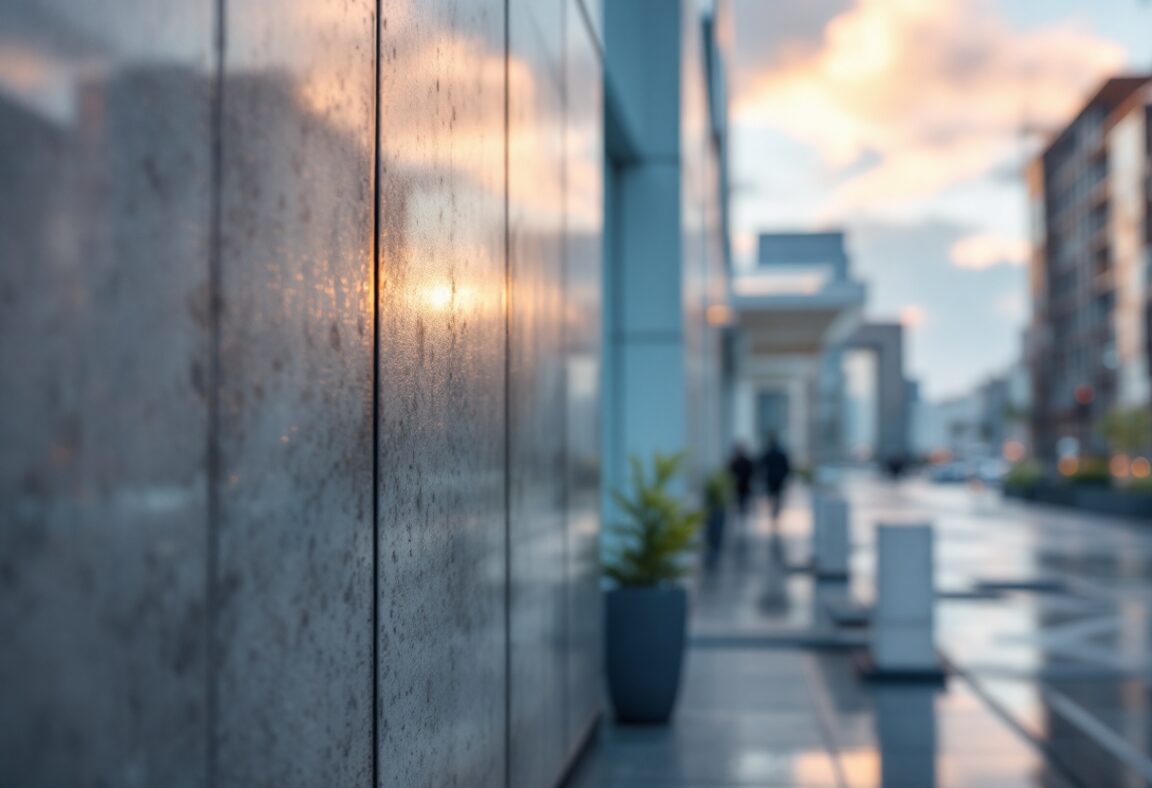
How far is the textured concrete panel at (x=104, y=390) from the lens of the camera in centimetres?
181

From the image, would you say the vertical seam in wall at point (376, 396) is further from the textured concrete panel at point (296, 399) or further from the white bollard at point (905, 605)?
the white bollard at point (905, 605)

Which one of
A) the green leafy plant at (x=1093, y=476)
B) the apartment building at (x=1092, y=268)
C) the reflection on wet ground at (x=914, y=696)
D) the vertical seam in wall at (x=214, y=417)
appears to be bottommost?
the reflection on wet ground at (x=914, y=696)

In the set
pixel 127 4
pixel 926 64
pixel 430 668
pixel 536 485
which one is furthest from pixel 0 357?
pixel 926 64

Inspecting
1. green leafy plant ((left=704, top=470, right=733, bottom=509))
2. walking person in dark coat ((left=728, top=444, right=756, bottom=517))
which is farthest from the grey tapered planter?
walking person in dark coat ((left=728, top=444, right=756, bottom=517))

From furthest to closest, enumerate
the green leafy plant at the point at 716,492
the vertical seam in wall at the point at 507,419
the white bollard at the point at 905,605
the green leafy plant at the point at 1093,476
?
the green leafy plant at the point at 1093,476, the green leafy plant at the point at 716,492, the white bollard at the point at 905,605, the vertical seam in wall at the point at 507,419

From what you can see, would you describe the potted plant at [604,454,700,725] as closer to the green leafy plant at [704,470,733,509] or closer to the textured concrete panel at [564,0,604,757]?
the textured concrete panel at [564,0,604,757]

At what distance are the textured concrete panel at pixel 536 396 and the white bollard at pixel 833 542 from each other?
434 inches

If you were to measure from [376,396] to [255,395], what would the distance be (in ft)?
2.79

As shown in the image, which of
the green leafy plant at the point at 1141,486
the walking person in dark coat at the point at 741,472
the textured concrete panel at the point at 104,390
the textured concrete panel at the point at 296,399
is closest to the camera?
the textured concrete panel at the point at 104,390

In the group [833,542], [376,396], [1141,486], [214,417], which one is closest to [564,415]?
[376,396]

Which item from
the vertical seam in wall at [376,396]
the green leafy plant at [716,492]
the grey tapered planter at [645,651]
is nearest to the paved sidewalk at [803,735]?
the grey tapered planter at [645,651]

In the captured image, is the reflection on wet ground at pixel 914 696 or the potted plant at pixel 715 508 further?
the potted plant at pixel 715 508

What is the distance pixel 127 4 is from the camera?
81.9 inches

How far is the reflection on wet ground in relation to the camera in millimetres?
7184
